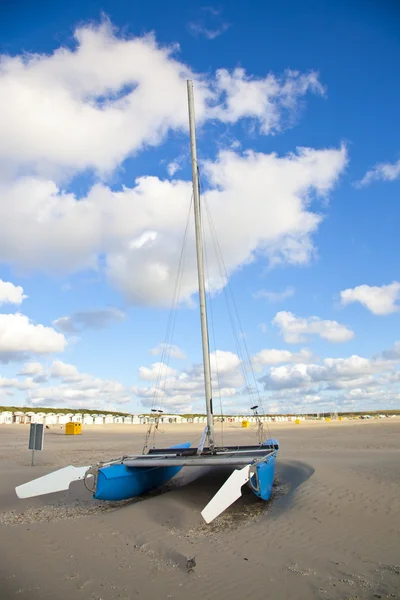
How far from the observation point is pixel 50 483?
1016cm

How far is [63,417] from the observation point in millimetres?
70625

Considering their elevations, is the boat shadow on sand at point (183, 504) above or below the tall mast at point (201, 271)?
below

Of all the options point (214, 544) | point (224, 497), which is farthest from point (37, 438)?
point (214, 544)

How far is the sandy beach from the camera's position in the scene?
5.91 metres

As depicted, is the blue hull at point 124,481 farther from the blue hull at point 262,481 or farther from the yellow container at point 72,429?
the yellow container at point 72,429

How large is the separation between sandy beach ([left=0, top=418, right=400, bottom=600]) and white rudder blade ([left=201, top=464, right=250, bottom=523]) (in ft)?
1.40

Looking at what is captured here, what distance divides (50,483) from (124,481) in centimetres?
190

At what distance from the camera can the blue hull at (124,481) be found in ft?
34.5

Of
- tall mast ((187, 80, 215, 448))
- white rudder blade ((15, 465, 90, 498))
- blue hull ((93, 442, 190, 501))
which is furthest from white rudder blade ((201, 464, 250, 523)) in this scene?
tall mast ((187, 80, 215, 448))

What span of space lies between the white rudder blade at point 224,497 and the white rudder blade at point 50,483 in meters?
3.65

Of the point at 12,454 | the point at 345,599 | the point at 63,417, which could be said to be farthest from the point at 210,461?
the point at 63,417

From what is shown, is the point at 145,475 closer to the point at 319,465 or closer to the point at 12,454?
the point at 319,465

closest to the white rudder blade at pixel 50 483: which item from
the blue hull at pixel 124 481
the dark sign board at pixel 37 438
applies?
the blue hull at pixel 124 481

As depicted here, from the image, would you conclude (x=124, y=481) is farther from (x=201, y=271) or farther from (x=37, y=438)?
(x=37, y=438)
